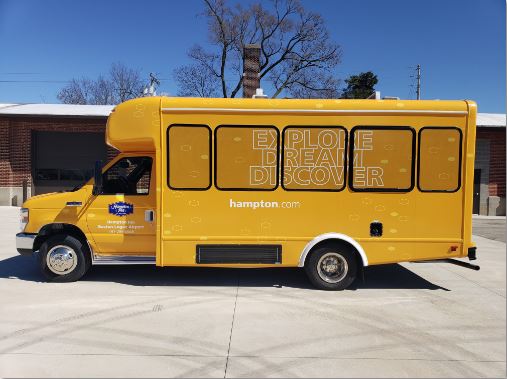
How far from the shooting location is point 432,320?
516 centimetres

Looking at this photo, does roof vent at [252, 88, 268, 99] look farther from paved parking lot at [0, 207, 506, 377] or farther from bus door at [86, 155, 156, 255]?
paved parking lot at [0, 207, 506, 377]

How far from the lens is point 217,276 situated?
7.14 metres

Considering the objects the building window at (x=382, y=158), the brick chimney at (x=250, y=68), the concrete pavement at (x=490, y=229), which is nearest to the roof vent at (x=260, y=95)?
the building window at (x=382, y=158)

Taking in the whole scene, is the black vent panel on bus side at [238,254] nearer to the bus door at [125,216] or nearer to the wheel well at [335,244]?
the wheel well at [335,244]

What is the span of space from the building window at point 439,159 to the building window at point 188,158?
319 centimetres

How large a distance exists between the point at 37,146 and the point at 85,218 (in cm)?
1622

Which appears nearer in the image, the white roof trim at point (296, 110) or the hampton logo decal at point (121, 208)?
the white roof trim at point (296, 110)

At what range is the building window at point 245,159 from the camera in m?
6.06

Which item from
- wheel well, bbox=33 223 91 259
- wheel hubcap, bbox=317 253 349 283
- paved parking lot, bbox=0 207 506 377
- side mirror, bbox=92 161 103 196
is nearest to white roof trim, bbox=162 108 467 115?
side mirror, bbox=92 161 103 196

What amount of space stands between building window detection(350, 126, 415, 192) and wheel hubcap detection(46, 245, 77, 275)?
457 centimetres

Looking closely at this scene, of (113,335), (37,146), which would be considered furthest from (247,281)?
(37,146)

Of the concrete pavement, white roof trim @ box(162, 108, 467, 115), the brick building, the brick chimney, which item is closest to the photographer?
white roof trim @ box(162, 108, 467, 115)

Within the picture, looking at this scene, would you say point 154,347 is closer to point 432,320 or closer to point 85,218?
point 85,218

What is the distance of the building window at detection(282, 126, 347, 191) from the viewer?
6039 mm
